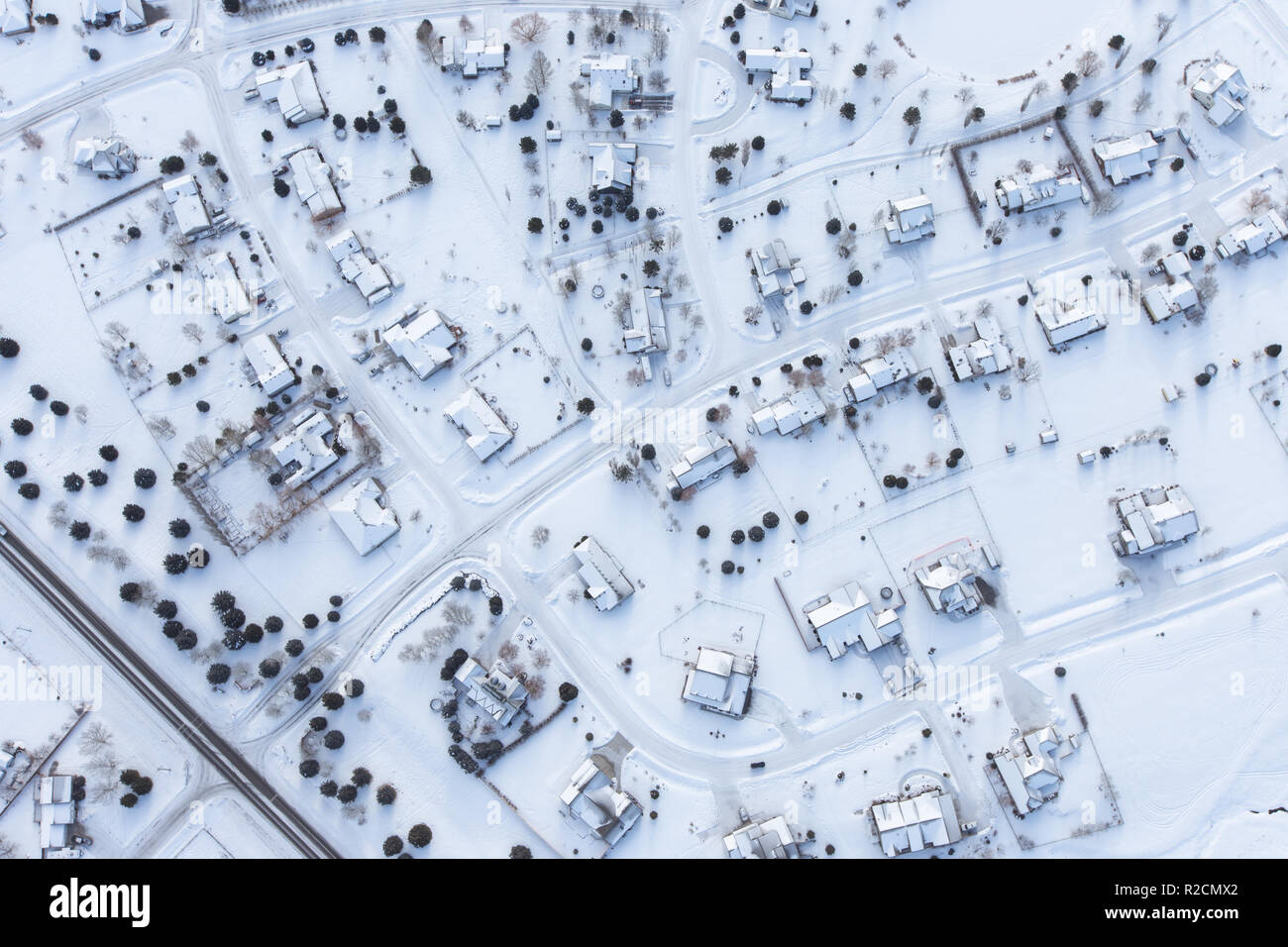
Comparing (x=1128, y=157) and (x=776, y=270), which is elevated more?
(x=776, y=270)

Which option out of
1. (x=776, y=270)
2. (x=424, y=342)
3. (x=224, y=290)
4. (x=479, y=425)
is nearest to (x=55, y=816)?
(x=224, y=290)

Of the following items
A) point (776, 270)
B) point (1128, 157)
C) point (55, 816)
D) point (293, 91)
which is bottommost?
point (55, 816)

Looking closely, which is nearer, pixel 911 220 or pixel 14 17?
Answer: pixel 911 220

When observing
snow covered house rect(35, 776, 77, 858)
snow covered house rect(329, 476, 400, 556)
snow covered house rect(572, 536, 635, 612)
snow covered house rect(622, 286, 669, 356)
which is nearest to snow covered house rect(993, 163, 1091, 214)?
snow covered house rect(622, 286, 669, 356)

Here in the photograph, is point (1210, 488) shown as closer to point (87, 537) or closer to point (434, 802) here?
point (434, 802)

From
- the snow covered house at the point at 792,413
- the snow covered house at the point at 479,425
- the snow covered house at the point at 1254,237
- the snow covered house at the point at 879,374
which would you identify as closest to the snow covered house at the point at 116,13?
the snow covered house at the point at 479,425

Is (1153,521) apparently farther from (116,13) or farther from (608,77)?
(116,13)

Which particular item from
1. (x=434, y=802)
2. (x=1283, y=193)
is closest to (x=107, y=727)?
(x=434, y=802)
